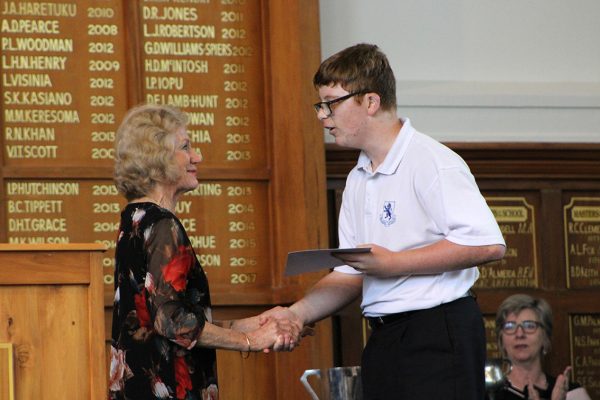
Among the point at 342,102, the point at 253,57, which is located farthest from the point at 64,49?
the point at 342,102

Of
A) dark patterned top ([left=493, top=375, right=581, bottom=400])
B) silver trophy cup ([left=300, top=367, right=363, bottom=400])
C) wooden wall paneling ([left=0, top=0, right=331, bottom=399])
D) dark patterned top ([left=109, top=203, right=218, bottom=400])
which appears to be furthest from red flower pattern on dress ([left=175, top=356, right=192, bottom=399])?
dark patterned top ([left=493, top=375, right=581, bottom=400])

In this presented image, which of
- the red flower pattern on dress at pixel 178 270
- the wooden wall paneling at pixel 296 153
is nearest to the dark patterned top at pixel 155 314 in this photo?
the red flower pattern on dress at pixel 178 270

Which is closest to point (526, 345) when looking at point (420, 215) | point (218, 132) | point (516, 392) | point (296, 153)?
point (516, 392)

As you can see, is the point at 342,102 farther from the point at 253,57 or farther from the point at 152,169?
the point at 253,57

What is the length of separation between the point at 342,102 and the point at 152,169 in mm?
673

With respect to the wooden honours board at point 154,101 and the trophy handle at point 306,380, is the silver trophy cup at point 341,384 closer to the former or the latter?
the trophy handle at point 306,380

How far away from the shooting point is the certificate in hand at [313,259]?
3951 millimetres

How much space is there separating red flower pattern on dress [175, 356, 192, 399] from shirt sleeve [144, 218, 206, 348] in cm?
10

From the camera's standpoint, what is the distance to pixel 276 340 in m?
4.33

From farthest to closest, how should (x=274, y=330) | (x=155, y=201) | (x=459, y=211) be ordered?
(x=274, y=330), (x=155, y=201), (x=459, y=211)

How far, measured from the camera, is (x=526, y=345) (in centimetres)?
609

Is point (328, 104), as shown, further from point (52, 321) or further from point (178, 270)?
point (52, 321)

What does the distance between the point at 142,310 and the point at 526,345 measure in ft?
8.52

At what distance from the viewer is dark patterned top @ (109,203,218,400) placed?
399 centimetres
